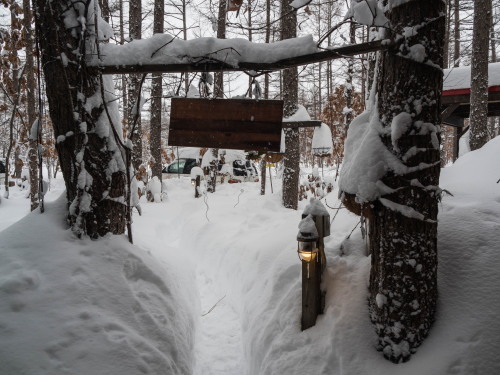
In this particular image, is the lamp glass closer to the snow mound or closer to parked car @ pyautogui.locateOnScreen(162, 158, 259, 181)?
the snow mound

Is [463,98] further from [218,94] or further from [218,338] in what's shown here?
[218,338]

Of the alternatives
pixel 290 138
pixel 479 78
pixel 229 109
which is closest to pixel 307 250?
pixel 229 109

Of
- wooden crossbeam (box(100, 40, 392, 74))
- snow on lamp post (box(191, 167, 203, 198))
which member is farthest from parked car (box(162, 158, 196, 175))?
wooden crossbeam (box(100, 40, 392, 74))

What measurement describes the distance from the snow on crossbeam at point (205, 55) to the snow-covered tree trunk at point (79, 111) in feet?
0.80

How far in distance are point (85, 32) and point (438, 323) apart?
4.17 meters

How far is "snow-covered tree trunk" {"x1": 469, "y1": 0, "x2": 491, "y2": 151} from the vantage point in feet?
21.3

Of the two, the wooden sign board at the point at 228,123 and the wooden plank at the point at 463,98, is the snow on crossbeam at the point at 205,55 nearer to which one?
the wooden sign board at the point at 228,123

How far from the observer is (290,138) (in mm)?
7449

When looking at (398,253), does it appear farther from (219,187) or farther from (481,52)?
(219,187)

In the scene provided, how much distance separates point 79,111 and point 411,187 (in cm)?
312

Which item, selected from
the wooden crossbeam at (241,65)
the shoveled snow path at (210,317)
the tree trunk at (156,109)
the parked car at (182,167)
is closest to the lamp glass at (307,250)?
the wooden crossbeam at (241,65)

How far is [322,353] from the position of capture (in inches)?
103

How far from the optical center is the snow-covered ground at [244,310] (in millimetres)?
2125

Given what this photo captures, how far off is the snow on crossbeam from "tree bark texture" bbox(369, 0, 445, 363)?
644 millimetres
